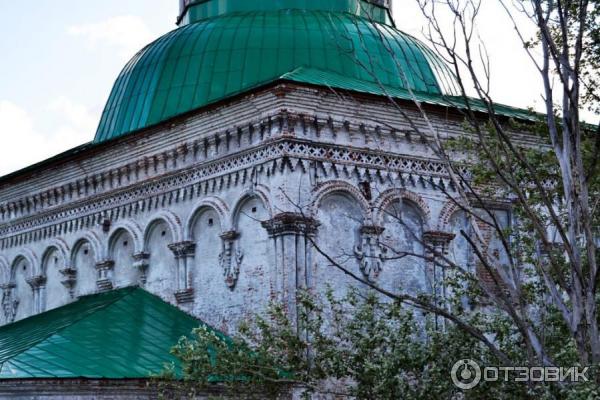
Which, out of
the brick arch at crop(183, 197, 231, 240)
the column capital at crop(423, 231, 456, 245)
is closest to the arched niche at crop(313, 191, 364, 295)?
the column capital at crop(423, 231, 456, 245)

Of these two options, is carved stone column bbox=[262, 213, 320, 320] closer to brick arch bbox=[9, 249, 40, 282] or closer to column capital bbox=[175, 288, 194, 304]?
column capital bbox=[175, 288, 194, 304]

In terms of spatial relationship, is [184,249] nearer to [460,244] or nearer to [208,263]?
[208,263]

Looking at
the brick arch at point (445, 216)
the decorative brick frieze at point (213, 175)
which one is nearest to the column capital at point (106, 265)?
the decorative brick frieze at point (213, 175)

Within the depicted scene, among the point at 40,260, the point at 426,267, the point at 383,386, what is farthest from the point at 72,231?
the point at 383,386

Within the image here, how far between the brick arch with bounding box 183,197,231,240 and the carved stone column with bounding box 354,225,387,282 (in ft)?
7.33

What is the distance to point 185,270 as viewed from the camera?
65.6 ft

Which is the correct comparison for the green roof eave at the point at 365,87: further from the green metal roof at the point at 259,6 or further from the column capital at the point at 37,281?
the column capital at the point at 37,281

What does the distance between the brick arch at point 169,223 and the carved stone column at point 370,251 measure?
334 cm

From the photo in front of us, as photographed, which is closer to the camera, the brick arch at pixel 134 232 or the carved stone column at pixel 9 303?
the brick arch at pixel 134 232

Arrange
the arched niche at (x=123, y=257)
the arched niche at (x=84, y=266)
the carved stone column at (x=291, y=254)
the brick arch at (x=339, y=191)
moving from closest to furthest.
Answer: the carved stone column at (x=291, y=254) < the brick arch at (x=339, y=191) < the arched niche at (x=123, y=257) < the arched niche at (x=84, y=266)

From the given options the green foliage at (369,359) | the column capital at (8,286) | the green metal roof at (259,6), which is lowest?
the green foliage at (369,359)

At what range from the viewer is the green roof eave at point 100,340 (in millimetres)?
16297

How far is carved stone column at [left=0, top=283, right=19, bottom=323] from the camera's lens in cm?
2494

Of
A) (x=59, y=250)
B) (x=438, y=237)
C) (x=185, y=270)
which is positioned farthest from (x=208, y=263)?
(x=59, y=250)
